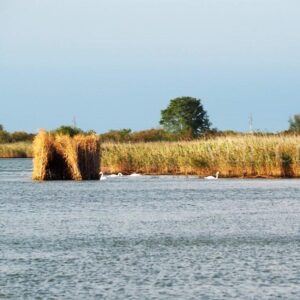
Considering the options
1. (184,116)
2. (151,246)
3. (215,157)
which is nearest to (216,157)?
(215,157)

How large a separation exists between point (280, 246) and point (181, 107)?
318ft

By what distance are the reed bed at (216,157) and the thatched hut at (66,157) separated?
13.7 ft

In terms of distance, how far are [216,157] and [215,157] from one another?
4 centimetres

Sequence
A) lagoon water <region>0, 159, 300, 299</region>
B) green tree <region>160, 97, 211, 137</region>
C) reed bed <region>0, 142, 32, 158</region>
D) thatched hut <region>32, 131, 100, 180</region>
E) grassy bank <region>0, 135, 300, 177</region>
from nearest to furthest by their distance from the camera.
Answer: lagoon water <region>0, 159, 300, 299</region> < grassy bank <region>0, 135, 300, 177</region> < thatched hut <region>32, 131, 100, 180</region> < reed bed <region>0, 142, 32, 158</region> < green tree <region>160, 97, 211, 137</region>

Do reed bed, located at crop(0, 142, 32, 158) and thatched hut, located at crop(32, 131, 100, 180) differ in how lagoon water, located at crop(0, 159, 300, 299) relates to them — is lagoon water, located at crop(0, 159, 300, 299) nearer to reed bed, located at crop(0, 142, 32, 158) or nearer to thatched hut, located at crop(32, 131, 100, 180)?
thatched hut, located at crop(32, 131, 100, 180)

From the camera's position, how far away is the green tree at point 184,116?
371 feet

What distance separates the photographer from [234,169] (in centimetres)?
4447

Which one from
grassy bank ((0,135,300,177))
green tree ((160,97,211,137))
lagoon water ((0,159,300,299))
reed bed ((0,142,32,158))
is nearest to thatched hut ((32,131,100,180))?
grassy bank ((0,135,300,177))

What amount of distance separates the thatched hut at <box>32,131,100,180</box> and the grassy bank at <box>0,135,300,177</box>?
13.6 ft

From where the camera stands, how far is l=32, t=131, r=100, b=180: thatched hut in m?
42.9

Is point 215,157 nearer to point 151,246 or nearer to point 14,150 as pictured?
point 151,246

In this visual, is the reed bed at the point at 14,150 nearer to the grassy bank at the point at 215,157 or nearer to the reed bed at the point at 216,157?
the grassy bank at the point at 215,157

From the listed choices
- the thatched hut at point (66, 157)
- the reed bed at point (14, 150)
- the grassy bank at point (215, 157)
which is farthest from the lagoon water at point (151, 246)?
the reed bed at point (14, 150)

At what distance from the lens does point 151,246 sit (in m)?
18.2
